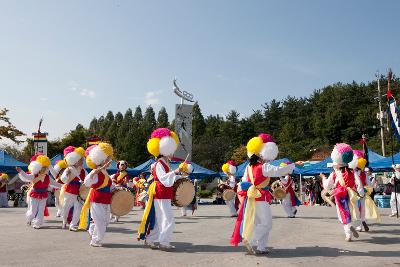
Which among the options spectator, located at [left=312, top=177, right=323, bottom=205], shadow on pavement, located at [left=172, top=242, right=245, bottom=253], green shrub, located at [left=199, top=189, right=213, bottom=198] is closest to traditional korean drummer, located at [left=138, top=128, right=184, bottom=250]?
shadow on pavement, located at [left=172, top=242, right=245, bottom=253]

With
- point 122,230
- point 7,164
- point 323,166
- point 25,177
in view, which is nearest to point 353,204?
point 122,230

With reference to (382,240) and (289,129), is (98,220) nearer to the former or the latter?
(382,240)

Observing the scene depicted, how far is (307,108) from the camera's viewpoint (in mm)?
76562

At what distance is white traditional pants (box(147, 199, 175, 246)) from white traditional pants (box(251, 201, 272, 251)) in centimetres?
160

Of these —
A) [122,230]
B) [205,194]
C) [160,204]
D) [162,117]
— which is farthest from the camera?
[162,117]

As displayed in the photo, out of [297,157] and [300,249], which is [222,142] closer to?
[297,157]

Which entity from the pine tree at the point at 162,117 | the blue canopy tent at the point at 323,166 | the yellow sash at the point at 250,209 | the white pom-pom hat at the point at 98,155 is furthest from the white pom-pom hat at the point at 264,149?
the pine tree at the point at 162,117

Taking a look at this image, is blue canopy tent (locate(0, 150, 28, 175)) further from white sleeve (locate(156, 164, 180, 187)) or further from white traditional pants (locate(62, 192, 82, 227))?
white sleeve (locate(156, 164, 180, 187))

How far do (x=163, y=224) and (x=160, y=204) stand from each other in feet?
1.27

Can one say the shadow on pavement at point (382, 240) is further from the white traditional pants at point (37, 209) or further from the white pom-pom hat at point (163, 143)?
the white traditional pants at point (37, 209)

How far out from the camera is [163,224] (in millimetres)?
7754

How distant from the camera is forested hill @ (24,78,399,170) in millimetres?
61688

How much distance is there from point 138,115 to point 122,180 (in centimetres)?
8002


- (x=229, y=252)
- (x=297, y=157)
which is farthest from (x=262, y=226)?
(x=297, y=157)
